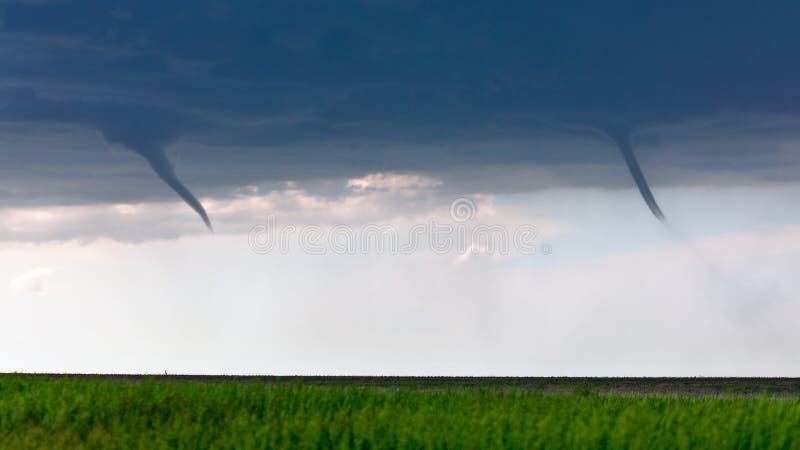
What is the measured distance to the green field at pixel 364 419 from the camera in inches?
681

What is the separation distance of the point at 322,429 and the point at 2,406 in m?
8.56

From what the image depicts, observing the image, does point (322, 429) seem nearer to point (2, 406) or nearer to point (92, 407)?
point (92, 407)

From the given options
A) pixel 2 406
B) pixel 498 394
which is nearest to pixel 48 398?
pixel 2 406

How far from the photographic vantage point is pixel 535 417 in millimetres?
19984

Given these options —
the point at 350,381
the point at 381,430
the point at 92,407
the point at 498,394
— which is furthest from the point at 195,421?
the point at 350,381

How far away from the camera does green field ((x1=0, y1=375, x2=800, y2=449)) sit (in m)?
17.3

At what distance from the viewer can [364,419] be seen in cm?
1894

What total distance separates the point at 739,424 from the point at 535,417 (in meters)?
3.83

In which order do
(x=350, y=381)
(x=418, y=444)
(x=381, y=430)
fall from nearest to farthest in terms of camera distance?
(x=418, y=444)
(x=381, y=430)
(x=350, y=381)

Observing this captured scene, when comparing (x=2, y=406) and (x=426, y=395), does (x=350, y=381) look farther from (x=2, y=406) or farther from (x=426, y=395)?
(x=2, y=406)

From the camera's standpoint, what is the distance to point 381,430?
18172 millimetres

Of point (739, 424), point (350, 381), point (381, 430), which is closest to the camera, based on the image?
point (381, 430)

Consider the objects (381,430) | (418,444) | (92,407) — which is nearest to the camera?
(418,444)

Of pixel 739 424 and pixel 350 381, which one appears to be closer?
pixel 739 424
